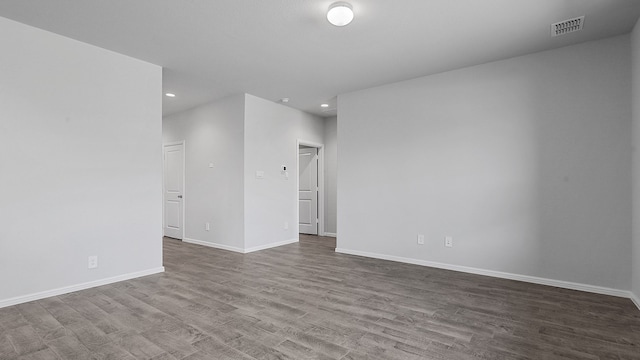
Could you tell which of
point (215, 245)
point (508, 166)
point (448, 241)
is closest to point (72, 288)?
point (215, 245)

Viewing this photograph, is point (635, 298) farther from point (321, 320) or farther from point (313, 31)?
point (313, 31)

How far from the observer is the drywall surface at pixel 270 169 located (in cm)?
525

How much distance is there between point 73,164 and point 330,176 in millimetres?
4645

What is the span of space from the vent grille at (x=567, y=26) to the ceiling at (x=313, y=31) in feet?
0.19

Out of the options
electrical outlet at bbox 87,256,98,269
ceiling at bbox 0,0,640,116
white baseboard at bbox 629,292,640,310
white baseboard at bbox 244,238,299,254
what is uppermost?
ceiling at bbox 0,0,640,116

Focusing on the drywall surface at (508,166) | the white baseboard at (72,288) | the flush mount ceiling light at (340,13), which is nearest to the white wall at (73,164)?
the white baseboard at (72,288)

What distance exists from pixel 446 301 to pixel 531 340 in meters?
0.82

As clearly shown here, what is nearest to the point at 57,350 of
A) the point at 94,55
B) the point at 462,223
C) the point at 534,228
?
the point at 94,55

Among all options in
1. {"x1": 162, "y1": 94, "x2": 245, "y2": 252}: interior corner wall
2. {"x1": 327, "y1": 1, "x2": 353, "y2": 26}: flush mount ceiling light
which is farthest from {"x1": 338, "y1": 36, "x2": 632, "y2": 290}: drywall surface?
{"x1": 327, "y1": 1, "x2": 353, "y2": 26}: flush mount ceiling light

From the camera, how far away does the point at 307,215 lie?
23.9 ft

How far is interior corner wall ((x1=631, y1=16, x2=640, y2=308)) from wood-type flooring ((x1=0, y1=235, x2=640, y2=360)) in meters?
0.28

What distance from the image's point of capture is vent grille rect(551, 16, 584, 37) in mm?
2916

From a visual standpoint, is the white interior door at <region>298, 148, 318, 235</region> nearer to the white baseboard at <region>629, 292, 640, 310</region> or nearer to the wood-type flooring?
the wood-type flooring

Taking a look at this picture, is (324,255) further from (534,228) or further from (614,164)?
(614,164)
